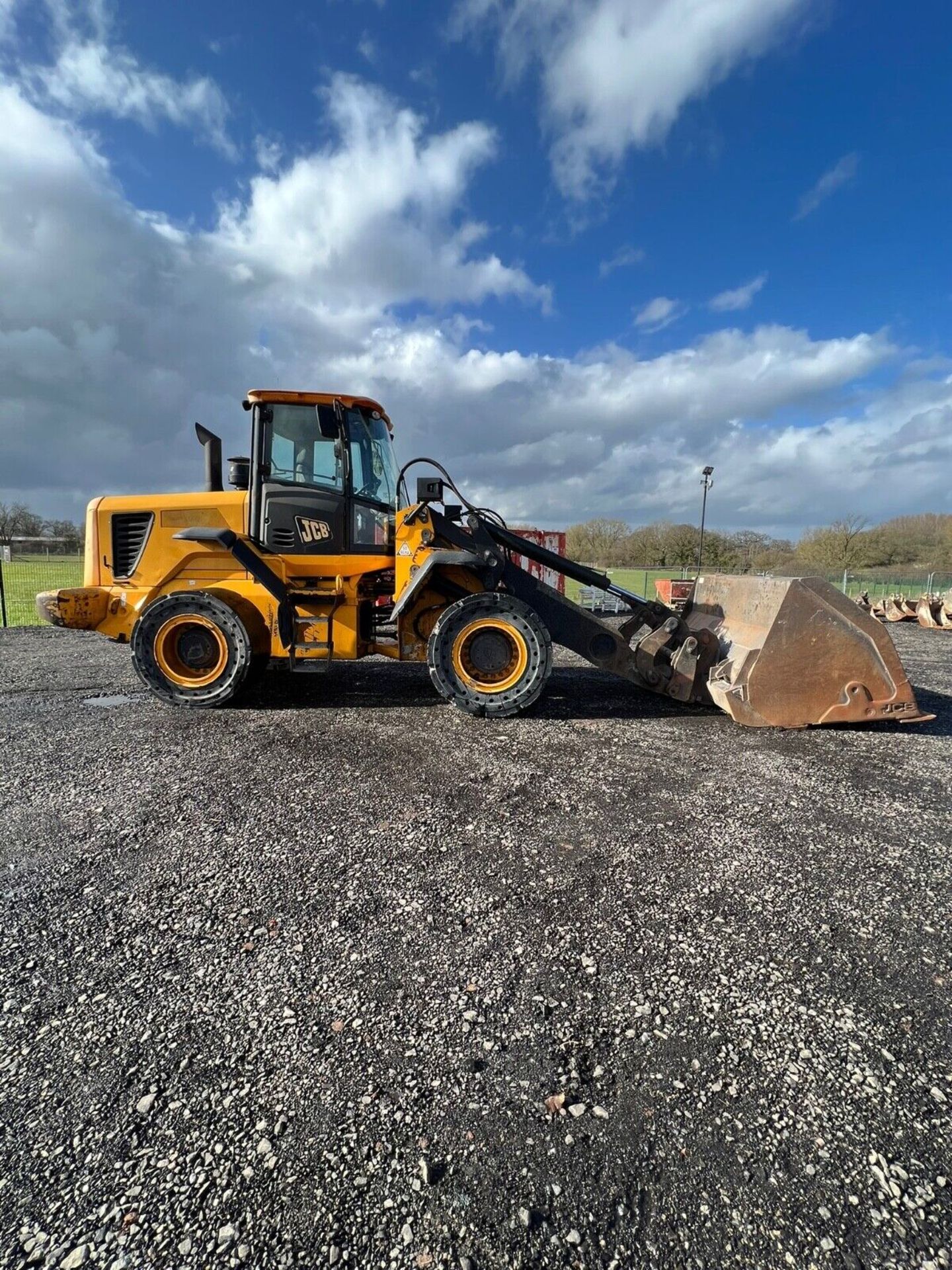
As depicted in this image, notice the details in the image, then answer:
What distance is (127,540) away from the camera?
625cm

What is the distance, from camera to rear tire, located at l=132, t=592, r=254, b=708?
225 inches

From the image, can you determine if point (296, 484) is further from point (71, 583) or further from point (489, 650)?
point (71, 583)

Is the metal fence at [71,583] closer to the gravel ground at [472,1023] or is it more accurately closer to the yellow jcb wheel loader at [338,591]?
the yellow jcb wheel loader at [338,591]

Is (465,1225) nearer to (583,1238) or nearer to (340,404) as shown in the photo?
(583,1238)

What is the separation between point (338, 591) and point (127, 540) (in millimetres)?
2323

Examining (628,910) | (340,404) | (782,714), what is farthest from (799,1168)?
(340,404)

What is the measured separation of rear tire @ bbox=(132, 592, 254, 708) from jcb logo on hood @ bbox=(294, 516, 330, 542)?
3.41ft

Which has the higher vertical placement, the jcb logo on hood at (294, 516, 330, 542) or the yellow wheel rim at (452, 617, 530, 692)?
the jcb logo on hood at (294, 516, 330, 542)

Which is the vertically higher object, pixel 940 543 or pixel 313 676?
pixel 940 543

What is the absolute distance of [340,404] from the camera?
602cm

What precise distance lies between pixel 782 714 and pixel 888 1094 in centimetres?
375

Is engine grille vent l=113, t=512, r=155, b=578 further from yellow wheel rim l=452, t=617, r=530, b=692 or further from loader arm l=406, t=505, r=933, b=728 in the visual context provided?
yellow wheel rim l=452, t=617, r=530, b=692

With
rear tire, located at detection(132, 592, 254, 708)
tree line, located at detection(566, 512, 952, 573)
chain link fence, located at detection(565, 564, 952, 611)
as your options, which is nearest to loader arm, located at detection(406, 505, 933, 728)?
rear tire, located at detection(132, 592, 254, 708)

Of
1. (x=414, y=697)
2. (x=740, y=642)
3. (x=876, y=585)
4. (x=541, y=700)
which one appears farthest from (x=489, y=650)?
(x=876, y=585)
